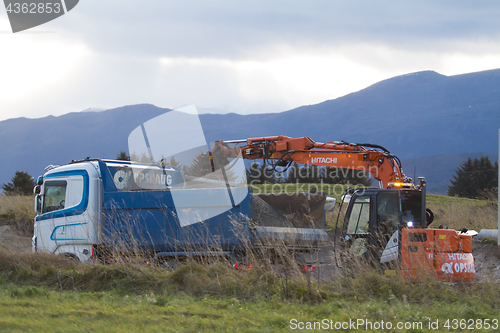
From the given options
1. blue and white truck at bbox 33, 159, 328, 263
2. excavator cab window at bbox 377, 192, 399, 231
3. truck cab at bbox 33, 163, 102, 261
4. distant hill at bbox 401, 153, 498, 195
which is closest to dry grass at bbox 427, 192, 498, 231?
excavator cab window at bbox 377, 192, 399, 231

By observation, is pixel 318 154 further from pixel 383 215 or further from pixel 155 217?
pixel 155 217

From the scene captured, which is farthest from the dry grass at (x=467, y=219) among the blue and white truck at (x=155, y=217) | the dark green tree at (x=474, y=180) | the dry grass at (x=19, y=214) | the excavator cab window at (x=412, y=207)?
the dark green tree at (x=474, y=180)

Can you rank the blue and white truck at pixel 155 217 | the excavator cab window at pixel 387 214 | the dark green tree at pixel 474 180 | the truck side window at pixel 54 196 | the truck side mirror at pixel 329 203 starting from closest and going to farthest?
the blue and white truck at pixel 155 217 < the truck side mirror at pixel 329 203 < the excavator cab window at pixel 387 214 < the truck side window at pixel 54 196 < the dark green tree at pixel 474 180

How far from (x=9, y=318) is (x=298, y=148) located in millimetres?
7726

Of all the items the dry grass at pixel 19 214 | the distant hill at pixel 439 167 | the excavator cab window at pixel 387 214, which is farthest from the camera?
the distant hill at pixel 439 167

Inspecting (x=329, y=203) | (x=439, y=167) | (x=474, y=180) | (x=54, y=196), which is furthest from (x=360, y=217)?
(x=439, y=167)

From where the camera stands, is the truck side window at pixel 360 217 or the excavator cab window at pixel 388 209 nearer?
the excavator cab window at pixel 388 209

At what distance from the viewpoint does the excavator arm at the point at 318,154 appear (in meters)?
10.0

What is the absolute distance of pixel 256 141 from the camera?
1117cm

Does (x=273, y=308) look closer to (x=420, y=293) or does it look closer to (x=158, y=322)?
(x=158, y=322)

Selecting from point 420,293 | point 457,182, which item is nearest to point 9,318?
point 420,293

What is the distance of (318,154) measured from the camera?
1077cm

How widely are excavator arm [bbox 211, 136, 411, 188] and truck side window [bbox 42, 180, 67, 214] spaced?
3.70 m

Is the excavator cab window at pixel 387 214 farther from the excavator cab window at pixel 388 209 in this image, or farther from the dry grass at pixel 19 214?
the dry grass at pixel 19 214
